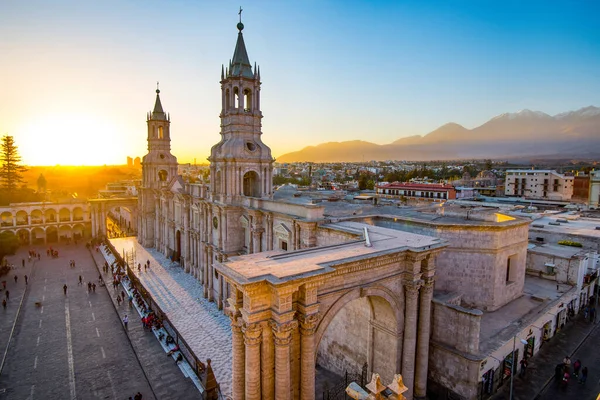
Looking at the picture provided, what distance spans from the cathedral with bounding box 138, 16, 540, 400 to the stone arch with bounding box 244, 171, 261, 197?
0.54 feet

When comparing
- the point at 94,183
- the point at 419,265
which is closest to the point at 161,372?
the point at 419,265

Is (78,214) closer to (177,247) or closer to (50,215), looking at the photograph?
(50,215)

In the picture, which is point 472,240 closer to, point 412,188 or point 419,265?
point 419,265

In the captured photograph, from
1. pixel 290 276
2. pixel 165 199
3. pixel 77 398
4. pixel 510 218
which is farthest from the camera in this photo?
pixel 165 199

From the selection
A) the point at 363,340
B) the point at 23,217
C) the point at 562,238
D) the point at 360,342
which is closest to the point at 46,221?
the point at 23,217

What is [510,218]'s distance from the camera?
715 inches

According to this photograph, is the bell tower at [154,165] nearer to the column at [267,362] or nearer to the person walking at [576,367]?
the column at [267,362]

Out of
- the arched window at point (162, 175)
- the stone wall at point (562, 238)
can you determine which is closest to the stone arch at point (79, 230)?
the arched window at point (162, 175)

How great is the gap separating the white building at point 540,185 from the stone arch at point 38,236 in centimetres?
7440

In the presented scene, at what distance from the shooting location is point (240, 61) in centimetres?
2427

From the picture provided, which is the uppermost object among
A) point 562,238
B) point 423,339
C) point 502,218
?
point 502,218

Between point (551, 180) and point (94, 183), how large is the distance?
350 feet

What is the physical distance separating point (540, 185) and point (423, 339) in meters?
63.1

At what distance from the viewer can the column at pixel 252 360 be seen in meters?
9.00
